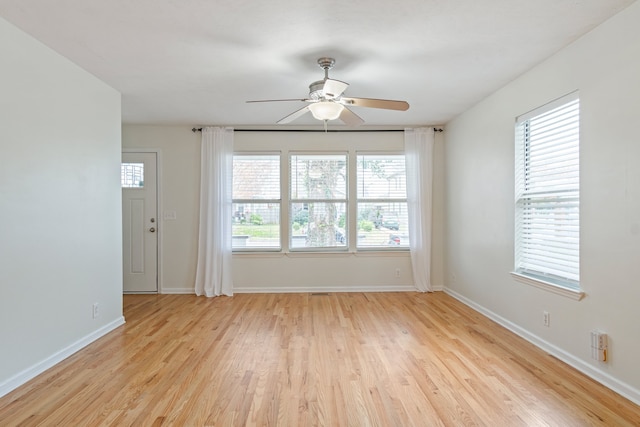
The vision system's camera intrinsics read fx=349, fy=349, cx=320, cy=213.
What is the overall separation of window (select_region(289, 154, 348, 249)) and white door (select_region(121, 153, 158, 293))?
6.79 feet

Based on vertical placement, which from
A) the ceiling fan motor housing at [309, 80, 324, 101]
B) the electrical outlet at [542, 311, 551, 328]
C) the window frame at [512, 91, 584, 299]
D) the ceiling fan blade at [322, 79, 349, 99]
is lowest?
the electrical outlet at [542, 311, 551, 328]

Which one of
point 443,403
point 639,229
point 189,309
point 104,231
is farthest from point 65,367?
point 639,229

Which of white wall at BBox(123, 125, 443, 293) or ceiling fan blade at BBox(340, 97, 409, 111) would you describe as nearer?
ceiling fan blade at BBox(340, 97, 409, 111)

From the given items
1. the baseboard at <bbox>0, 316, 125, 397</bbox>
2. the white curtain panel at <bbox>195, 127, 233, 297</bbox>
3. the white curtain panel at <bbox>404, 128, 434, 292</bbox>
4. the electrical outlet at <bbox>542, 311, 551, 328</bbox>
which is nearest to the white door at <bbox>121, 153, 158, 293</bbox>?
the white curtain panel at <bbox>195, 127, 233, 297</bbox>

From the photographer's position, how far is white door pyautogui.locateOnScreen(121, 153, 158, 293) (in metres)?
5.16

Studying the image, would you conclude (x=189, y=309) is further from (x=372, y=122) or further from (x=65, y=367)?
(x=372, y=122)

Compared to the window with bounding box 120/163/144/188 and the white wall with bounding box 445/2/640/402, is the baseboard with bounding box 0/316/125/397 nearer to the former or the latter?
the window with bounding box 120/163/144/188

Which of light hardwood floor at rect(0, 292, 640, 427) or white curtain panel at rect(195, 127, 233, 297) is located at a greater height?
white curtain panel at rect(195, 127, 233, 297)

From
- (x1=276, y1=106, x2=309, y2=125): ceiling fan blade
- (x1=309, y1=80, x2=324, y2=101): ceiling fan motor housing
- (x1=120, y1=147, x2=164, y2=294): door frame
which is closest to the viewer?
(x1=309, y1=80, x2=324, y2=101): ceiling fan motor housing

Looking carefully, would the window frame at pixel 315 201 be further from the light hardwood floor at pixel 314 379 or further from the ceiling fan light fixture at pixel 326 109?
the ceiling fan light fixture at pixel 326 109

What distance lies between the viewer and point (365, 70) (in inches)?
127

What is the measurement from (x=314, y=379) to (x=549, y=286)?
212 centimetres

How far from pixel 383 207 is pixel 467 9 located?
3.37m

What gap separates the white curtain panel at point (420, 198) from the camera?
5219 mm
